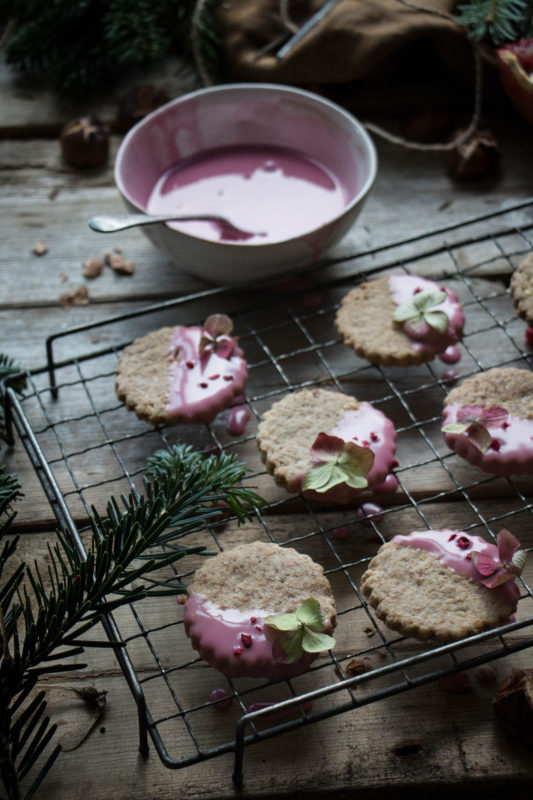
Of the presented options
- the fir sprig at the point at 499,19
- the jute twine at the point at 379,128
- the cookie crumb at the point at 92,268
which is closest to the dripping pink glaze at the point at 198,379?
the cookie crumb at the point at 92,268

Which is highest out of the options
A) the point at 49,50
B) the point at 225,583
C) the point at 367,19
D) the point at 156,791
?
the point at 367,19

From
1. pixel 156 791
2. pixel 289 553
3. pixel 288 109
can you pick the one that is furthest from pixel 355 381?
pixel 156 791

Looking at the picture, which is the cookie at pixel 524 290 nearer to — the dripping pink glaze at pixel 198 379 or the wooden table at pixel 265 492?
the wooden table at pixel 265 492

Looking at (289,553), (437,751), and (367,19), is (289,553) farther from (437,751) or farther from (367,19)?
(367,19)

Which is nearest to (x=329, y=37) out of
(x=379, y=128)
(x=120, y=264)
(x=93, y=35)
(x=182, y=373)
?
(x=379, y=128)

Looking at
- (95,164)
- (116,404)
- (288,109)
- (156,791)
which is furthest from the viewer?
(95,164)

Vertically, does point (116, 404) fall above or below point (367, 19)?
below

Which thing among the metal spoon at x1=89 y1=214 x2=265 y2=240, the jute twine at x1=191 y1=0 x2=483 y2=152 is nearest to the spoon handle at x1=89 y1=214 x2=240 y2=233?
the metal spoon at x1=89 y1=214 x2=265 y2=240

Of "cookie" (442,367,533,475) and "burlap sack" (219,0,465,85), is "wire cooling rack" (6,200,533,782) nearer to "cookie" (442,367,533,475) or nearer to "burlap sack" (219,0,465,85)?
"cookie" (442,367,533,475)

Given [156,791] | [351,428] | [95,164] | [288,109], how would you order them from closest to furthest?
1. [156,791]
2. [351,428]
3. [288,109]
4. [95,164]

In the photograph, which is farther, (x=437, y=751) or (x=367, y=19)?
(x=367, y=19)
